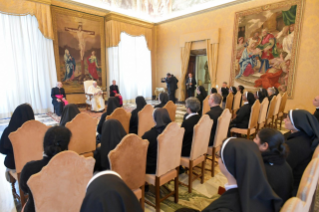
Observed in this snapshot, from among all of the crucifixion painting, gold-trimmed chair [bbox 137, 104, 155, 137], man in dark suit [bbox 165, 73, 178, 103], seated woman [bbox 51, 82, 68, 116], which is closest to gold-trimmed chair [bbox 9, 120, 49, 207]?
gold-trimmed chair [bbox 137, 104, 155, 137]

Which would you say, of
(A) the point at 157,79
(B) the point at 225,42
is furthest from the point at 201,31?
(A) the point at 157,79

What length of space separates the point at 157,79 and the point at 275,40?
7.08 m

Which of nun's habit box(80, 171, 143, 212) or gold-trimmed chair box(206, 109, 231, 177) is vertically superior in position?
nun's habit box(80, 171, 143, 212)

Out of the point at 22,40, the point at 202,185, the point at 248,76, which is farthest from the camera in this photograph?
the point at 248,76

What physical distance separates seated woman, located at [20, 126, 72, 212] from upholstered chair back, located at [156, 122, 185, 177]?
971 millimetres

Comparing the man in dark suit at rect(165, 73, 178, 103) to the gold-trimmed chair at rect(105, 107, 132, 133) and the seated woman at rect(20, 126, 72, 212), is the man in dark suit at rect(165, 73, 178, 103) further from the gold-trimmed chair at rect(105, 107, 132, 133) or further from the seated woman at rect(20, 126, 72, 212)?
the seated woman at rect(20, 126, 72, 212)

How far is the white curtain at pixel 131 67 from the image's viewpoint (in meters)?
10.3

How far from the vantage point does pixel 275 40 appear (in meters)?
7.42

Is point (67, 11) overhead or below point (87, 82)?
overhead

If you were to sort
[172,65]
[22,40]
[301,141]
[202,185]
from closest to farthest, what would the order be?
[301,141]
[202,185]
[22,40]
[172,65]

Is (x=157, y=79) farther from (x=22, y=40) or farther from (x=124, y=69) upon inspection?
(x=22, y=40)

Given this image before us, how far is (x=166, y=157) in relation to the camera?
2.27m

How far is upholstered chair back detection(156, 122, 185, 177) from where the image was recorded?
215 centimetres

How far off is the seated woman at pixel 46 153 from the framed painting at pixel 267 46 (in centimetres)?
820
